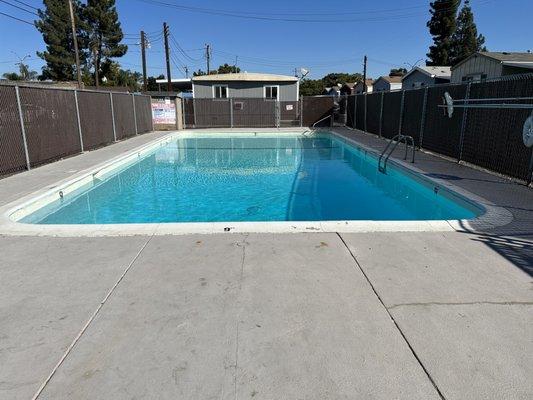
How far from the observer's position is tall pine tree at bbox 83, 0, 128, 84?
1670 inches

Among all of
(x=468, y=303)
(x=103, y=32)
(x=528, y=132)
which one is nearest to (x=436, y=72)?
(x=528, y=132)

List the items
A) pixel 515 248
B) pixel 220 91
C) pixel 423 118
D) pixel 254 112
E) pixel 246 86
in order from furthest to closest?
pixel 220 91 < pixel 246 86 < pixel 254 112 < pixel 423 118 < pixel 515 248

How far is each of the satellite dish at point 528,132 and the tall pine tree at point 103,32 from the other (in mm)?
42972

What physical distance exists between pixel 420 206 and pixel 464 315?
501 cm

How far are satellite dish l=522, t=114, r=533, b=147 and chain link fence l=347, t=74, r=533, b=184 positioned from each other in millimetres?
483

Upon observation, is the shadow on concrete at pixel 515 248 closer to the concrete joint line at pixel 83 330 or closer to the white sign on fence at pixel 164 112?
the concrete joint line at pixel 83 330

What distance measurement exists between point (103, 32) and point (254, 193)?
143 ft

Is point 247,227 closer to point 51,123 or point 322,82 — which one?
point 51,123

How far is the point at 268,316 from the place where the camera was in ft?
9.34

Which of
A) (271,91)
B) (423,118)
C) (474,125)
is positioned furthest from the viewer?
(271,91)

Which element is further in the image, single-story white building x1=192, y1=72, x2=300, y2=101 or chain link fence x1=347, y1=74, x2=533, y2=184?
single-story white building x1=192, y1=72, x2=300, y2=101

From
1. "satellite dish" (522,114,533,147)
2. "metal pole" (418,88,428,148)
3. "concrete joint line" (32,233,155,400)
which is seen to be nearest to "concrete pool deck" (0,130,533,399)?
"concrete joint line" (32,233,155,400)

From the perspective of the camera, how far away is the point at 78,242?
439 cm

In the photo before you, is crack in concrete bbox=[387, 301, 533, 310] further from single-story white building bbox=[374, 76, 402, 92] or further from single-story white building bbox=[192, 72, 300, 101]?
single-story white building bbox=[374, 76, 402, 92]
